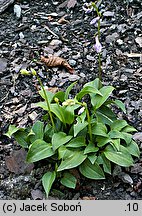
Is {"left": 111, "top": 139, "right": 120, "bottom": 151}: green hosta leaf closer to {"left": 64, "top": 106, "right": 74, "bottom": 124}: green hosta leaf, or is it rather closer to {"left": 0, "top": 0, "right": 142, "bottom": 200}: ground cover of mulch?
{"left": 0, "top": 0, "right": 142, "bottom": 200}: ground cover of mulch

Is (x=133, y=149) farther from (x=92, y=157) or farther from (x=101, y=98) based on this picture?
(x=101, y=98)

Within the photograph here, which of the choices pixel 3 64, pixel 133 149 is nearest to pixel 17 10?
pixel 3 64

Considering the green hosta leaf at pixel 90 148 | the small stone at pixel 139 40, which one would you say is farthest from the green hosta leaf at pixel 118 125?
the small stone at pixel 139 40

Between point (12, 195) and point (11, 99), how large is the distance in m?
1.05

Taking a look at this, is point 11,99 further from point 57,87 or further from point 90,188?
point 90,188

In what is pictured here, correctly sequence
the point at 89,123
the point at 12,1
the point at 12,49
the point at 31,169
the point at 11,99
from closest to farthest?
the point at 89,123 → the point at 31,169 → the point at 11,99 → the point at 12,49 → the point at 12,1

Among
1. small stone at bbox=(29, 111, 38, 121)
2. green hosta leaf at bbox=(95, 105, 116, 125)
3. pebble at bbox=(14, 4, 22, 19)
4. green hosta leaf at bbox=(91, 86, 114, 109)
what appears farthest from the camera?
pebble at bbox=(14, 4, 22, 19)

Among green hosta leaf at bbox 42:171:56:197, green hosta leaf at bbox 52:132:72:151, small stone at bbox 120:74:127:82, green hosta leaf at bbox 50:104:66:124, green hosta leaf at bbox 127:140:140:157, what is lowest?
green hosta leaf at bbox 42:171:56:197

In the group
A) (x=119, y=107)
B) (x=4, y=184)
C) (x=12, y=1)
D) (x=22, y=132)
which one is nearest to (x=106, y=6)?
(x=12, y=1)

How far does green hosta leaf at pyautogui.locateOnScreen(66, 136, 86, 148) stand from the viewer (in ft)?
12.3

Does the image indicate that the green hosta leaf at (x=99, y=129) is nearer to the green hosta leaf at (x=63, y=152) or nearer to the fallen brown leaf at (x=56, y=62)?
the green hosta leaf at (x=63, y=152)

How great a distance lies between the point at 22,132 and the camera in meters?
3.97

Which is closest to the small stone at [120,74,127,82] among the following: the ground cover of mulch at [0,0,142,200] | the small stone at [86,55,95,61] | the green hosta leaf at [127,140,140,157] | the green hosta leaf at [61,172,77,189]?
the ground cover of mulch at [0,0,142,200]

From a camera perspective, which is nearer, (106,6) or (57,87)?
(57,87)
